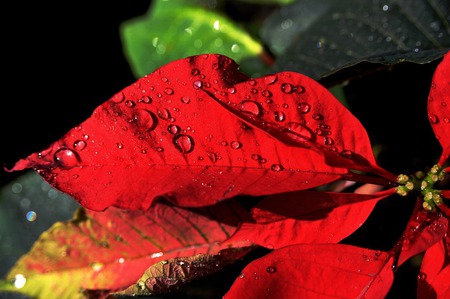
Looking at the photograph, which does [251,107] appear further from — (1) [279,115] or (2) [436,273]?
(2) [436,273]

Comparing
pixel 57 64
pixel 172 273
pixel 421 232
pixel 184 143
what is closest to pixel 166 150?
pixel 184 143

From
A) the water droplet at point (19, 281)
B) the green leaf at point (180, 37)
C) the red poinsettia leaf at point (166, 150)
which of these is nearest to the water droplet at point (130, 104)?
the red poinsettia leaf at point (166, 150)

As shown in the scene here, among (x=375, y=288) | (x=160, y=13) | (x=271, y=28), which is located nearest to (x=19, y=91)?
(x=160, y=13)

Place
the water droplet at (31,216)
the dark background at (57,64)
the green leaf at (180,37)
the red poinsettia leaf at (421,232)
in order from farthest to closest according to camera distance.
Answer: the dark background at (57,64), the green leaf at (180,37), the water droplet at (31,216), the red poinsettia leaf at (421,232)

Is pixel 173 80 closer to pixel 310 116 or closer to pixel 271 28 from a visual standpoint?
pixel 310 116

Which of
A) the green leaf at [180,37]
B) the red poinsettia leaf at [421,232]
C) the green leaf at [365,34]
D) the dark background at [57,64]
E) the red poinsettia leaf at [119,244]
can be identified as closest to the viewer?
the red poinsettia leaf at [421,232]

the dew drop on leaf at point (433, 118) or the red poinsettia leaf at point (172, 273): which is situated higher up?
the dew drop on leaf at point (433, 118)

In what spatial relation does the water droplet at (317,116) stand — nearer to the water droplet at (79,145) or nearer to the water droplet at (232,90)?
the water droplet at (232,90)
